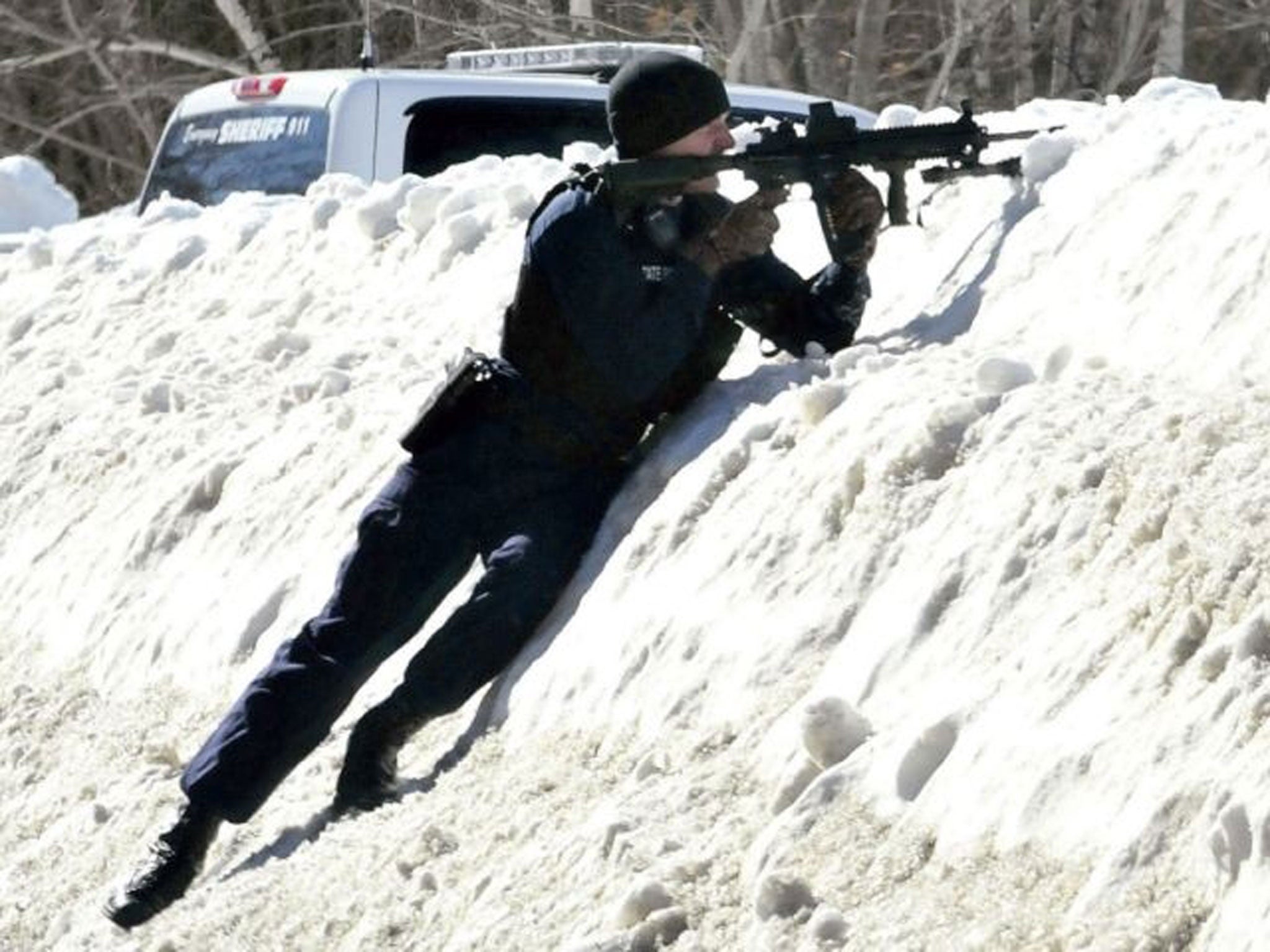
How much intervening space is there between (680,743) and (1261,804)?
1.72m

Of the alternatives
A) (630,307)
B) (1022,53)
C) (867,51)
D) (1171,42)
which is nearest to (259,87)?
(630,307)

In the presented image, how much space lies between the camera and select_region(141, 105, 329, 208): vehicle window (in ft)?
40.2

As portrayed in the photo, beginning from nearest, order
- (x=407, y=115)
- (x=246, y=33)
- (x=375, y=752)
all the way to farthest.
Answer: (x=375, y=752) < (x=407, y=115) < (x=246, y=33)

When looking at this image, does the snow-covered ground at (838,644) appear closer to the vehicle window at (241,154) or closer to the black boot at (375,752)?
the black boot at (375,752)

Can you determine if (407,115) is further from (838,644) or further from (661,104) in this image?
(838,644)

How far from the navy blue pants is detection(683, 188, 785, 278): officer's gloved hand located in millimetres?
501

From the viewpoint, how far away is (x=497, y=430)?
→ 24.5 feet

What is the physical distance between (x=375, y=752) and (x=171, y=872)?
54 centimetres

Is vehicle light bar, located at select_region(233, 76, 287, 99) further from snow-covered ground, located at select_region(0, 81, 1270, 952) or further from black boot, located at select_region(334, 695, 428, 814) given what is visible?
black boot, located at select_region(334, 695, 428, 814)

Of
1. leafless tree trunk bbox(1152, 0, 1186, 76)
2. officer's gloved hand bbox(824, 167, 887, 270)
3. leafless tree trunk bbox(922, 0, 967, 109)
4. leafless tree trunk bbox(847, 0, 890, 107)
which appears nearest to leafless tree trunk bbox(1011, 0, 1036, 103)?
leafless tree trunk bbox(922, 0, 967, 109)

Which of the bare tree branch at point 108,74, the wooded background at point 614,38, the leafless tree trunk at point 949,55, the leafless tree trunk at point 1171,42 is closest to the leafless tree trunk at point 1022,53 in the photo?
the wooded background at point 614,38

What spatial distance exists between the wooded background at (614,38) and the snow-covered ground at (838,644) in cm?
1147

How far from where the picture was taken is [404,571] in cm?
743

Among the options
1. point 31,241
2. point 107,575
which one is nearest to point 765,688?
point 107,575
